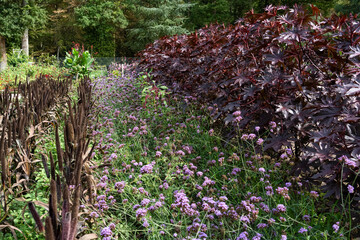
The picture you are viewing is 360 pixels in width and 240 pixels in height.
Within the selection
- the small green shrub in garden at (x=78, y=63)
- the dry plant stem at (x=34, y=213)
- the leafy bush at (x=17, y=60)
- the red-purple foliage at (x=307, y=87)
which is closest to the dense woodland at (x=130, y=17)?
the leafy bush at (x=17, y=60)

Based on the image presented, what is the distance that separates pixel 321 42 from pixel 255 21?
92 centimetres

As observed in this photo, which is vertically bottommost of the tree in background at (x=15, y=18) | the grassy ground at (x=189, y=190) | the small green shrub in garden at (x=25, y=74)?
the small green shrub in garden at (x=25, y=74)

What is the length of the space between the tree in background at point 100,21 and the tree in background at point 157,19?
1.63 meters

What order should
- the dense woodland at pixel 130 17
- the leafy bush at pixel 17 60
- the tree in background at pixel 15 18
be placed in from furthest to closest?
1. the dense woodland at pixel 130 17
2. the leafy bush at pixel 17 60
3. the tree in background at pixel 15 18

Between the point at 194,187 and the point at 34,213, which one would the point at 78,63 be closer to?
the point at 194,187

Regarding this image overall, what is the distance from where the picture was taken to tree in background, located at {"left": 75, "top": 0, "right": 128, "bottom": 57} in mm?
24984

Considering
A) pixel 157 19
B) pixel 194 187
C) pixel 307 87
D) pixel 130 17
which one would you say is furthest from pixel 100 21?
pixel 194 187

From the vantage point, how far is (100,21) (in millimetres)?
26391

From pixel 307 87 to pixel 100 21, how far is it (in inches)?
1062

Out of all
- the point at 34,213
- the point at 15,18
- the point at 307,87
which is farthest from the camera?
the point at 15,18

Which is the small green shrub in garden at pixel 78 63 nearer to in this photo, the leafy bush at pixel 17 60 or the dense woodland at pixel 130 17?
the leafy bush at pixel 17 60

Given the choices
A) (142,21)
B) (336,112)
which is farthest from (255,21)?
(142,21)

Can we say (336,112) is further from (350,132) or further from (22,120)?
Answer: (22,120)

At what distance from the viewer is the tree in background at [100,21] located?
25.0 meters
